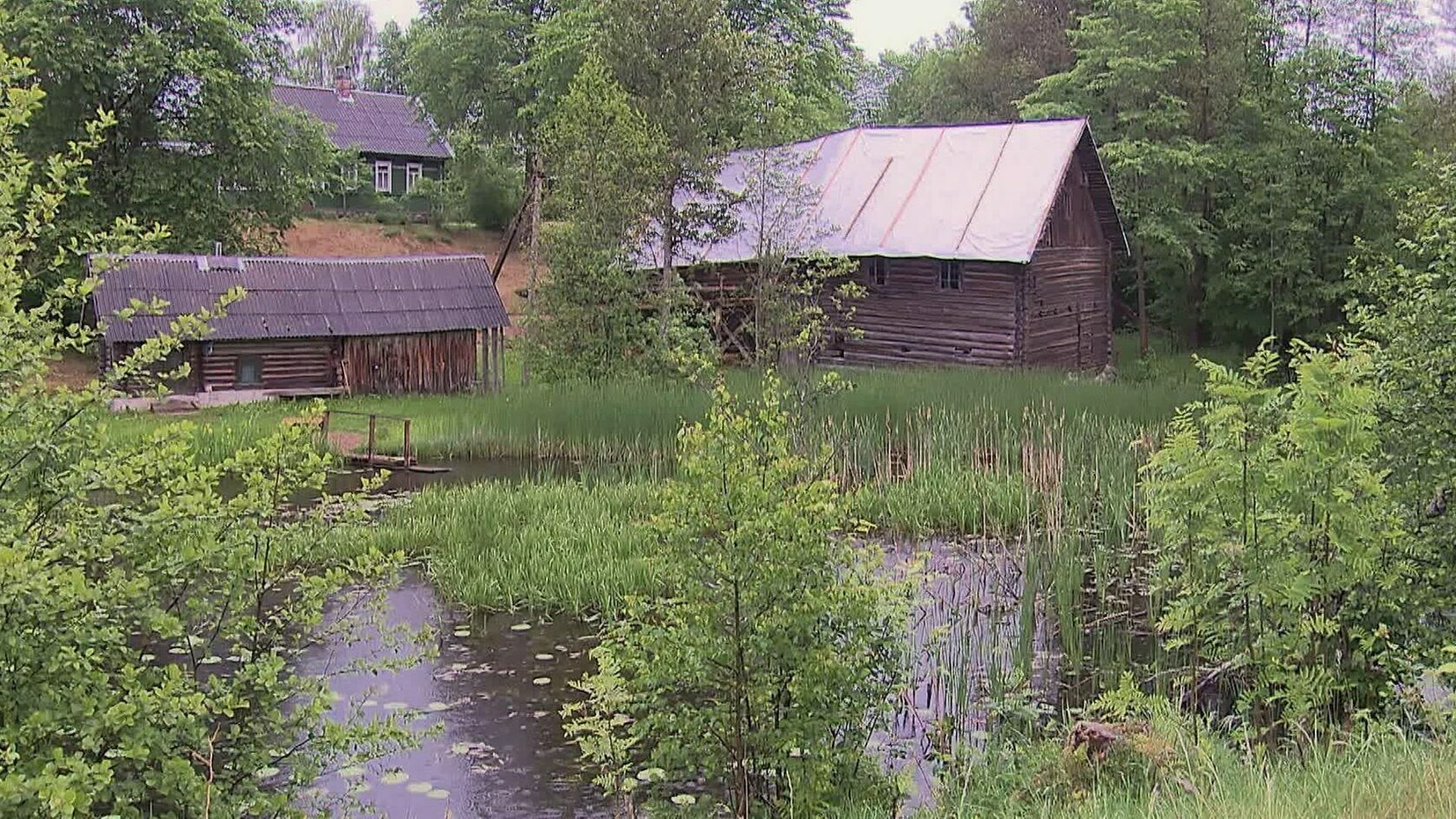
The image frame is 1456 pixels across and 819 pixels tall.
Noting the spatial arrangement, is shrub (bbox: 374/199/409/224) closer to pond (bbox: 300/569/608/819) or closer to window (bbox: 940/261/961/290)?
window (bbox: 940/261/961/290)

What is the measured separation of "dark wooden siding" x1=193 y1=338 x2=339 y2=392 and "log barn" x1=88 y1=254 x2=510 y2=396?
0.6 inches

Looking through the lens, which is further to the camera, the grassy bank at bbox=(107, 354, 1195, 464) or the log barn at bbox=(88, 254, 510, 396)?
the log barn at bbox=(88, 254, 510, 396)

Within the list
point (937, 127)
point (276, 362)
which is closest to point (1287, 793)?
point (276, 362)

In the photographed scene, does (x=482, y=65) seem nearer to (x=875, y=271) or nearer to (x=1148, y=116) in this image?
(x=875, y=271)

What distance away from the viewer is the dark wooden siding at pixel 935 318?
26328 millimetres

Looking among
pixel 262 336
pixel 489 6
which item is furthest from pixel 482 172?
pixel 262 336

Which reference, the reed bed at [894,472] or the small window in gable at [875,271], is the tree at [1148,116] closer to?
the small window in gable at [875,271]

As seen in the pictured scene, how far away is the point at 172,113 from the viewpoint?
29.6 meters

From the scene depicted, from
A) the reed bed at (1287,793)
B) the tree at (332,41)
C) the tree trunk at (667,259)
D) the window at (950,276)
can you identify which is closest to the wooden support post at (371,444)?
the tree trunk at (667,259)

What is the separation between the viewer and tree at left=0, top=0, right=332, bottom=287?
2684cm

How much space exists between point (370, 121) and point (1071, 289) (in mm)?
32703

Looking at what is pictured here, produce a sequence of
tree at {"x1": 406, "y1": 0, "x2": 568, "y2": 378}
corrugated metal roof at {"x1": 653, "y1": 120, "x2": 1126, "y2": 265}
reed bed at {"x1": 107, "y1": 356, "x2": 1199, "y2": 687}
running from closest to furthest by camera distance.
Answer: reed bed at {"x1": 107, "y1": 356, "x2": 1199, "y2": 687}, corrugated metal roof at {"x1": 653, "y1": 120, "x2": 1126, "y2": 265}, tree at {"x1": 406, "y1": 0, "x2": 568, "y2": 378}

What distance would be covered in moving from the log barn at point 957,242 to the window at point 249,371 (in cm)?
768

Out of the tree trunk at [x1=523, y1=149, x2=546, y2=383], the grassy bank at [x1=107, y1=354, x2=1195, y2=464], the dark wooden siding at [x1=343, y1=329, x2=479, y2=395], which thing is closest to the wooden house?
the tree trunk at [x1=523, y1=149, x2=546, y2=383]
